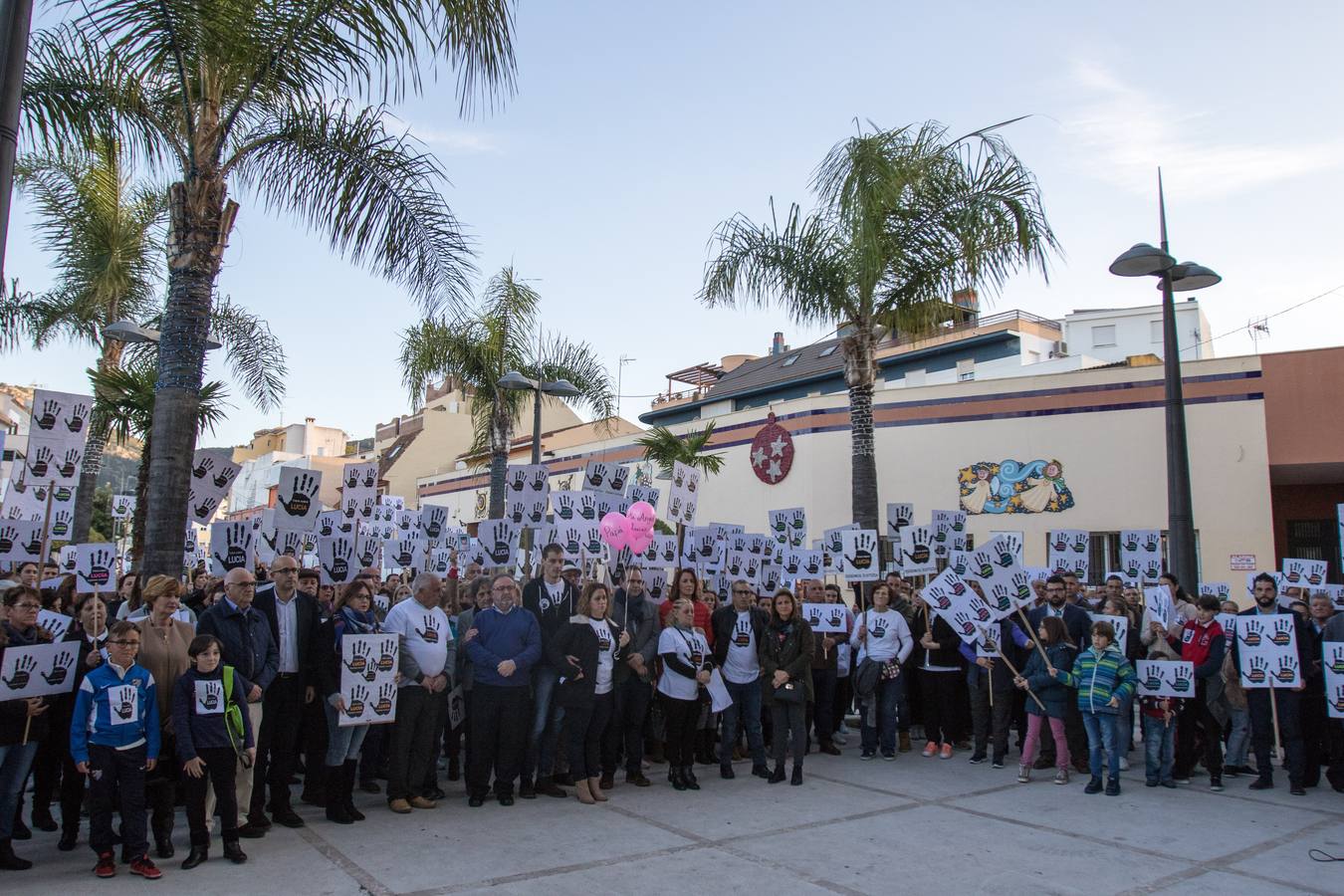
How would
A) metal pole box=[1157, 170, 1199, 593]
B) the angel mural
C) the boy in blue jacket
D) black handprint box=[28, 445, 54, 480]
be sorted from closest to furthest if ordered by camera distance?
the boy in blue jacket, black handprint box=[28, 445, 54, 480], metal pole box=[1157, 170, 1199, 593], the angel mural

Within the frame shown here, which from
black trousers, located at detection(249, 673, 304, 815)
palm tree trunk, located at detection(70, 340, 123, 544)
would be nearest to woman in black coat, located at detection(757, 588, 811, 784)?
black trousers, located at detection(249, 673, 304, 815)

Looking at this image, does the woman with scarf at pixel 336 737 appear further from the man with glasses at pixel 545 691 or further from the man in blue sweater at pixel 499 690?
the man with glasses at pixel 545 691

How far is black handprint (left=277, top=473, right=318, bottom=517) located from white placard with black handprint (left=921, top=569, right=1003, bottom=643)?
660cm

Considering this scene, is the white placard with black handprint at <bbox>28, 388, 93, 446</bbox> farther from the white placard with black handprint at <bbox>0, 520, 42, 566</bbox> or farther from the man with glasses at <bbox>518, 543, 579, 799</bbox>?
the man with glasses at <bbox>518, 543, 579, 799</bbox>

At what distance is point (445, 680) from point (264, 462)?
6702 centimetres

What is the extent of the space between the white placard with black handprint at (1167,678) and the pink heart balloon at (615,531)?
6039 millimetres

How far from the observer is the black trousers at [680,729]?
30.1ft

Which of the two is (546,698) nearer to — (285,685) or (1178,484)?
(285,685)

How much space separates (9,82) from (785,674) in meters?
7.56

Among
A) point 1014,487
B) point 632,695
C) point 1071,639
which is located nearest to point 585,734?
point 632,695

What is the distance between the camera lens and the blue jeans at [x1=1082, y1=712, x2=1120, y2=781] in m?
8.99

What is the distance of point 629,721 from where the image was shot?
9.37 m

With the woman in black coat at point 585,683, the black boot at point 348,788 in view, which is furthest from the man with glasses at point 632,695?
the black boot at point 348,788

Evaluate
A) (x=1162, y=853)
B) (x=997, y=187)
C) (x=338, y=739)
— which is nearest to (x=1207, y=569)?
(x=997, y=187)
